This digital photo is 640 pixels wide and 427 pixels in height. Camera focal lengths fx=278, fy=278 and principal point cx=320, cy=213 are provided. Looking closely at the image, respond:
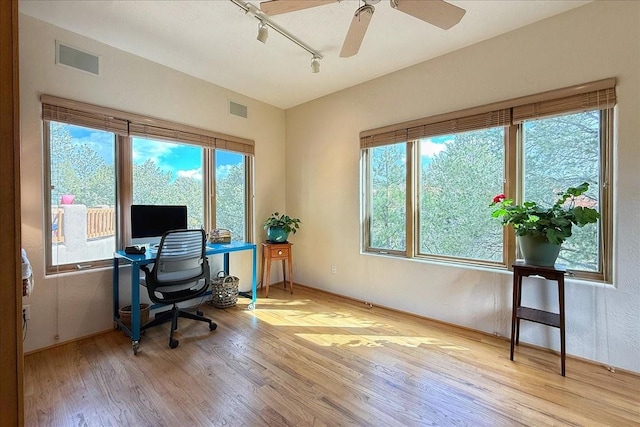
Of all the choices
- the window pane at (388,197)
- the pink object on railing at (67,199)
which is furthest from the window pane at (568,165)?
the pink object on railing at (67,199)

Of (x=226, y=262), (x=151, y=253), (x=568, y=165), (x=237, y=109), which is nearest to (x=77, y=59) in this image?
(x=237, y=109)

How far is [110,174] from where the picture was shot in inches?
109

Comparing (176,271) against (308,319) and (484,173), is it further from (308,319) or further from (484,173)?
(484,173)

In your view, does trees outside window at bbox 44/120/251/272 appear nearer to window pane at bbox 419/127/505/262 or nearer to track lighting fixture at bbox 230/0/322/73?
track lighting fixture at bbox 230/0/322/73

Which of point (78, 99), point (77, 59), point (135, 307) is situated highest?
point (77, 59)

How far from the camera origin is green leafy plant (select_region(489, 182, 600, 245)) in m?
1.96

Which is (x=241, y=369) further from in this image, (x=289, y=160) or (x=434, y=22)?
(x=289, y=160)

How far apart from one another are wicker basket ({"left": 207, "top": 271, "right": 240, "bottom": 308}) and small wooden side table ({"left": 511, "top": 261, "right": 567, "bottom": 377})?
286 cm

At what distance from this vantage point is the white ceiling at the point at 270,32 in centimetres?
216

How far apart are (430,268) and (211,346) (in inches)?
89.9

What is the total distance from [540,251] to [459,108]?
151cm

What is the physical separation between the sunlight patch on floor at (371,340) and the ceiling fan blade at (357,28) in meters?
2.40

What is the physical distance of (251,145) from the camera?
12.9ft

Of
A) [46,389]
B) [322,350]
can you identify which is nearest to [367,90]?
[322,350]
